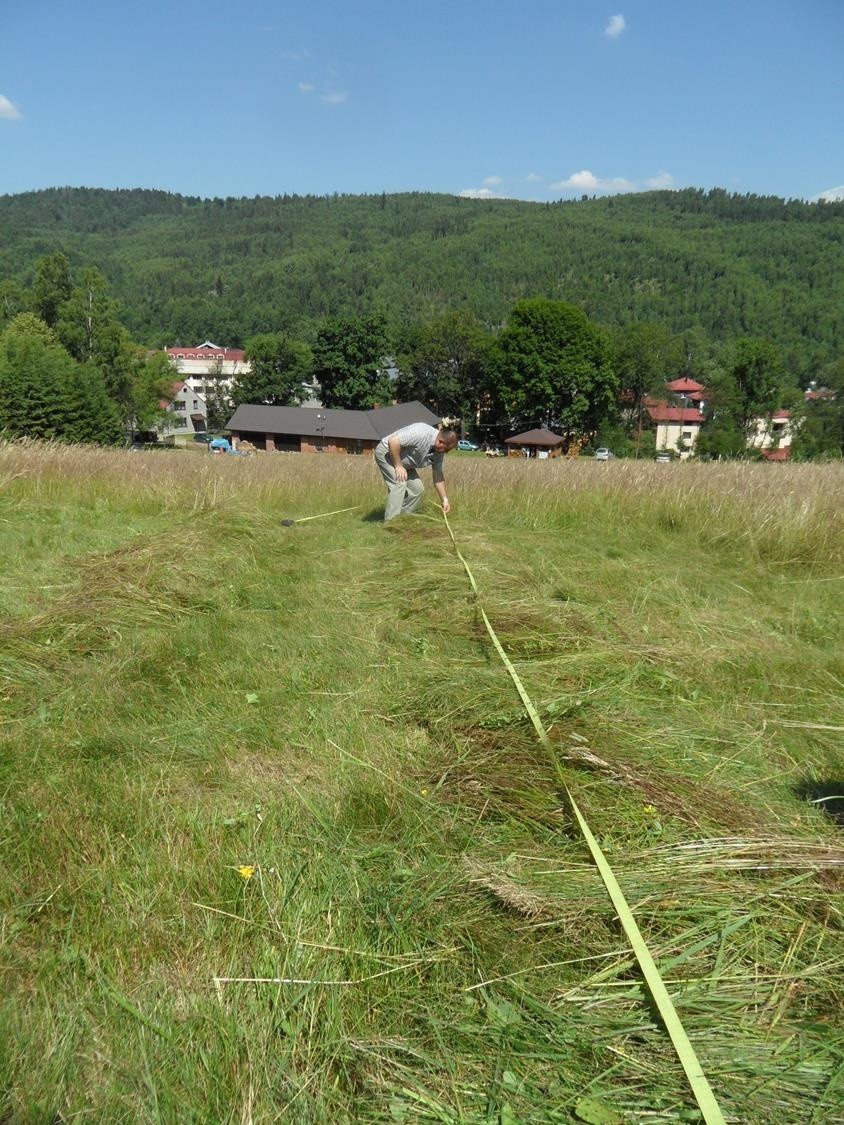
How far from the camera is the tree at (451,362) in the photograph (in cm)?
5778

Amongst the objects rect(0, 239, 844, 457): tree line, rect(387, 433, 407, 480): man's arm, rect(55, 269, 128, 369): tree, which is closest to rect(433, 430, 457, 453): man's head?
rect(387, 433, 407, 480): man's arm

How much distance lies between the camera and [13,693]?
3.02m

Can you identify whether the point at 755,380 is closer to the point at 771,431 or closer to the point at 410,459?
the point at 771,431

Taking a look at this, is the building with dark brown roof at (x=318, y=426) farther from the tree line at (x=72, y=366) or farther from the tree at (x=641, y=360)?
the tree at (x=641, y=360)

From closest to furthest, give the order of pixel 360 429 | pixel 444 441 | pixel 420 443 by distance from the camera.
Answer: pixel 444 441 < pixel 420 443 < pixel 360 429

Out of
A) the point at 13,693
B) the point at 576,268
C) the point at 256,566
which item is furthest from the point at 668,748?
the point at 576,268

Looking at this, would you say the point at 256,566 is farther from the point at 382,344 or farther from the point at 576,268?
the point at 576,268

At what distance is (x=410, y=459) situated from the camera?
7.35 metres

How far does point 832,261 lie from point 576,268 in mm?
47254

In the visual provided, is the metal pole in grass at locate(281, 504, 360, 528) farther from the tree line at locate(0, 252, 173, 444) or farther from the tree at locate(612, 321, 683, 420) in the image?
the tree at locate(612, 321, 683, 420)

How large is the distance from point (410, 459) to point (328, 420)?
46080 mm

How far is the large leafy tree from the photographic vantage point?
4850 cm

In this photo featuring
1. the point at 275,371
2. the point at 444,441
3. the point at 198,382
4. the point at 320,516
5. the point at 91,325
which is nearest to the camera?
the point at 444,441

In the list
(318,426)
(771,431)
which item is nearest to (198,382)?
(318,426)
